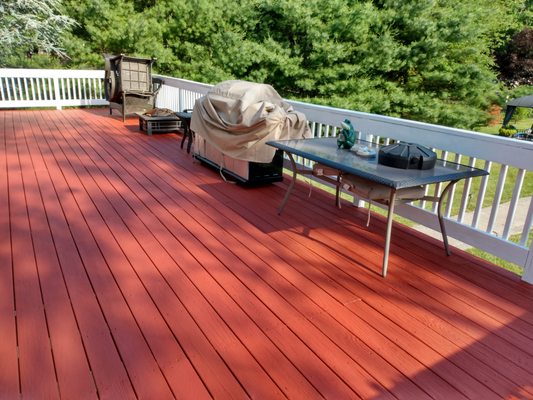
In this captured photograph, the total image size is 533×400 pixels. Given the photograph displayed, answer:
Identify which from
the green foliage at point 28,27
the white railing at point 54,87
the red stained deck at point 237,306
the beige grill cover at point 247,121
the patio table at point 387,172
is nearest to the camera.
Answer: the red stained deck at point 237,306

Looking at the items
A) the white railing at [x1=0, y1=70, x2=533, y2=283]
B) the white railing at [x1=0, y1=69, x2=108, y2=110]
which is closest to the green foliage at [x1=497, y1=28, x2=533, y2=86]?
the white railing at [x1=0, y1=69, x2=108, y2=110]

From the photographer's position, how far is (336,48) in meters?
13.1

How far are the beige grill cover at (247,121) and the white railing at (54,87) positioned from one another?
552 cm

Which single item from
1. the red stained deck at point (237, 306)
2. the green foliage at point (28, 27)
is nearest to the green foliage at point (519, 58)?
the green foliage at point (28, 27)

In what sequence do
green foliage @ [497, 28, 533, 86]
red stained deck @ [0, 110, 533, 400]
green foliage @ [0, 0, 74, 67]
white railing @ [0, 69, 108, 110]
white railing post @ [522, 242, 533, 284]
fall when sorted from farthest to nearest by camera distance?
green foliage @ [497, 28, 533, 86] → green foliage @ [0, 0, 74, 67] → white railing @ [0, 69, 108, 110] → white railing post @ [522, 242, 533, 284] → red stained deck @ [0, 110, 533, 400]

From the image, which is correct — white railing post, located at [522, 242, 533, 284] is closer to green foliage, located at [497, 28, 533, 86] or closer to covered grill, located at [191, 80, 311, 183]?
covered grill, located at [191, 80, 311, 183]

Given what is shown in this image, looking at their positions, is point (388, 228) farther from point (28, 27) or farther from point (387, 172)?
point (28, 27)

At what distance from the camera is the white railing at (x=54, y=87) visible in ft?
25.8

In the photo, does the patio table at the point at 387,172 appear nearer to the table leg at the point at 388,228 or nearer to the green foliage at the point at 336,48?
the table leg at the point at 388,228

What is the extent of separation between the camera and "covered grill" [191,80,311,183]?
146 inches

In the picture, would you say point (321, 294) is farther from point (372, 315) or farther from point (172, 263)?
point (172, 263)

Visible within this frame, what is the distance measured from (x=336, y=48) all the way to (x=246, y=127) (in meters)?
10.6

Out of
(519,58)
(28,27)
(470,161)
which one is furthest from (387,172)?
(519,58)

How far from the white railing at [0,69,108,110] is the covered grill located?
5.34 m
